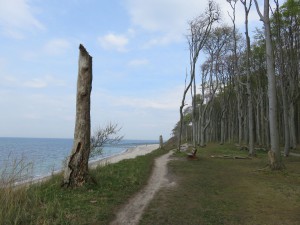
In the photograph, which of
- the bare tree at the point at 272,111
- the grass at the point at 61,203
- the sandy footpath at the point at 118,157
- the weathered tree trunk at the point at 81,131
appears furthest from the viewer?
the sandy footpath at the point at 118,157

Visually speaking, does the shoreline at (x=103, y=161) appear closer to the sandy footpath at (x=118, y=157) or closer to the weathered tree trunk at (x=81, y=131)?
the sandy footpath at (x=118, y=157)

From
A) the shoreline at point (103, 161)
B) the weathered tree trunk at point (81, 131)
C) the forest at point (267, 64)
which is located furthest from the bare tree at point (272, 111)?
the weathered tree trunk at point (81, 131)

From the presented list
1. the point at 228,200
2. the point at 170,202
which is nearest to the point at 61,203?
the point at 170,202

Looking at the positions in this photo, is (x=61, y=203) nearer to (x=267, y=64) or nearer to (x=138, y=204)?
(x=138, y=204)

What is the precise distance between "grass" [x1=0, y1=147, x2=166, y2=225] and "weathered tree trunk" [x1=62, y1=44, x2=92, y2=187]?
0.46 metres

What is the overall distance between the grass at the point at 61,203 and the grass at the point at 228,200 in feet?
3.59

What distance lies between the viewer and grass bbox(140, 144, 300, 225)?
7.84 metres

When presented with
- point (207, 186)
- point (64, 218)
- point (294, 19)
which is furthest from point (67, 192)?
point (294, 19)

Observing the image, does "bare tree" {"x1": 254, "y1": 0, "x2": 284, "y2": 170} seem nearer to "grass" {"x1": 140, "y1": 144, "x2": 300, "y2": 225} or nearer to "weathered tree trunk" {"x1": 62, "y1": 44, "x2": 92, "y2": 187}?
"grass" {"x1": 140, "y1": 144, "x2": 300, "y2": 225}

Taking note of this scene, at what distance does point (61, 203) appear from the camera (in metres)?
8.53

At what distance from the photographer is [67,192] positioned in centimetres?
1004

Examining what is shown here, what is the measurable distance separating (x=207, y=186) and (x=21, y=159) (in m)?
6.80

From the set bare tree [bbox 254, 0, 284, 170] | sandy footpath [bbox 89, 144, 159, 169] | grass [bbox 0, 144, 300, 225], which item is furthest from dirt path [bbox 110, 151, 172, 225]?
bare tree [bbox 254, 0, 284, 170]

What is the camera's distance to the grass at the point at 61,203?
271 inches
